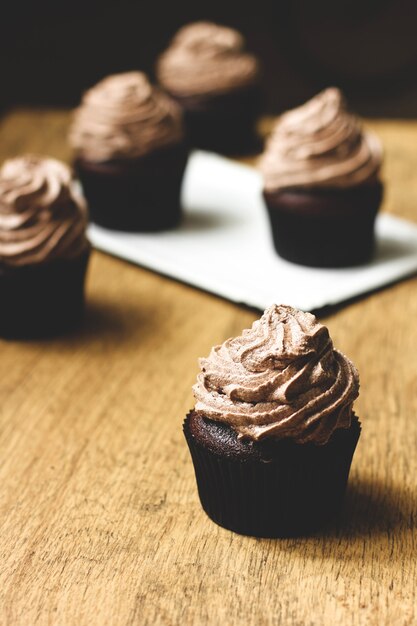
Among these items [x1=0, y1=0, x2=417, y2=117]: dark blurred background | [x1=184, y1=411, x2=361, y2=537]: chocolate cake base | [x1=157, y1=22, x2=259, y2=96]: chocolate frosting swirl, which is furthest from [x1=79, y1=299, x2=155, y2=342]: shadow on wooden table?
[x1=0, y1=0, x2=417, y2=117]: dark blurred background

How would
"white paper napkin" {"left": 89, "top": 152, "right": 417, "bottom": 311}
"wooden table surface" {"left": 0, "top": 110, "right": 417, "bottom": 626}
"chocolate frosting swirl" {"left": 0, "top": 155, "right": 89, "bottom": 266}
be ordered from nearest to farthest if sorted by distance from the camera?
"wooden table surface" {"left": 0, "top": 110, "right": 417, "bottom": 626}, "chocolate frosting swirl" {"left": 0, "top": 155, "right": 89, "bottom": 266}, "white paper napkin" {"left": 89, "top": 152, "right": 417, "bottom": 311}

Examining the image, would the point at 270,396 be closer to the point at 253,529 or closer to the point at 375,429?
→ the point at 253,529

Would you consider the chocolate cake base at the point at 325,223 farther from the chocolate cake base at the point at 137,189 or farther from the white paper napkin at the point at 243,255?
the chocolate cake base at the point at 137,189

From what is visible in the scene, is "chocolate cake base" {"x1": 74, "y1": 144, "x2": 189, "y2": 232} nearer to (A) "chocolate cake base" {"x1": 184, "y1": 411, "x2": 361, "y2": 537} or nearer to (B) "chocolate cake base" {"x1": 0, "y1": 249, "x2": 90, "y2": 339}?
(B) "chocolate cake base" {"x1": 0, "y1": 249, "x2": 90, "y2": 339}

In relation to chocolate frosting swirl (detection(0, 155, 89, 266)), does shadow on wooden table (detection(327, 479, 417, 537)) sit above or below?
below

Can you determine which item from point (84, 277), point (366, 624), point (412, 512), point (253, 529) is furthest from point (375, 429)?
point (84, 277)

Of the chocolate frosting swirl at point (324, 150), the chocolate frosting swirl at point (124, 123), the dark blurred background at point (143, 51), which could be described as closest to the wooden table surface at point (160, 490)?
the chocolate frosting swirl at point (324, 150)
